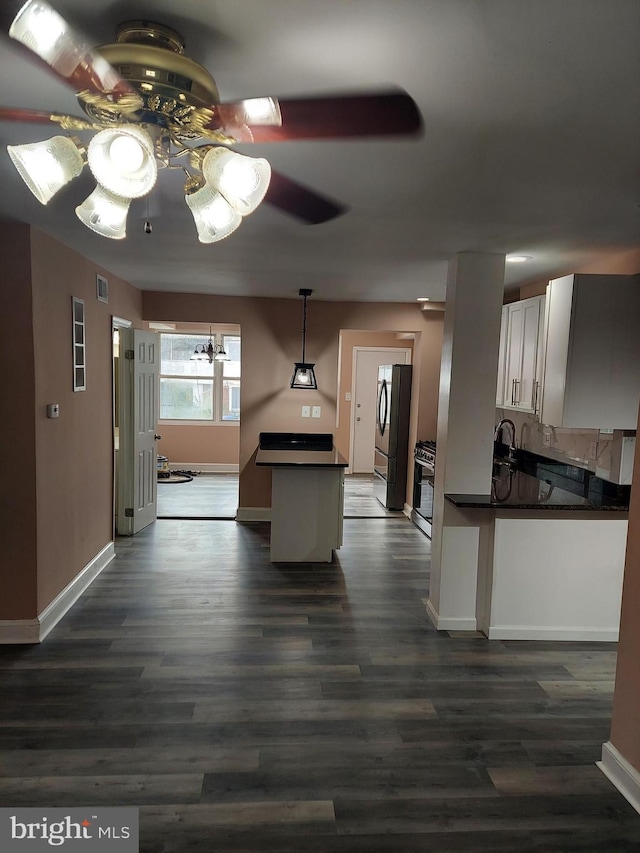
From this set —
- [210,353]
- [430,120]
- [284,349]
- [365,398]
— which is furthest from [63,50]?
[365,398]

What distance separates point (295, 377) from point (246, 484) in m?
1.36

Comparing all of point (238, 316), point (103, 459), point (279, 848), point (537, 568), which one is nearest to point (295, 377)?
point (238, 316)

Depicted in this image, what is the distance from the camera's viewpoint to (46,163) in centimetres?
125

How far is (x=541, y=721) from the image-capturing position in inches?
102

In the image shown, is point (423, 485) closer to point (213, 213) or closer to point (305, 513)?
point (305, 513)

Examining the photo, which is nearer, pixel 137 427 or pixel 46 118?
pixel 46 118

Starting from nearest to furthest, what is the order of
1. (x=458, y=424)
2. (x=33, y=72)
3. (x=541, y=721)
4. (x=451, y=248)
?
(x=33, y=72)
(x=541, y=721)
(x=451, y=248)
(x=458, y=424)

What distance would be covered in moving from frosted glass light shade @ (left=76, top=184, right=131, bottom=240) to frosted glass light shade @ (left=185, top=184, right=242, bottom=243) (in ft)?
0.58

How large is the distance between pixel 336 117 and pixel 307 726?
243 centimetres

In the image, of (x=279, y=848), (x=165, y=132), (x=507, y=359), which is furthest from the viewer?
(x=507, y=359)

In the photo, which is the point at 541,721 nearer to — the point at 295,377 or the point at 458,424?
the point at 458,424

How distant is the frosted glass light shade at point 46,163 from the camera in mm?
1228

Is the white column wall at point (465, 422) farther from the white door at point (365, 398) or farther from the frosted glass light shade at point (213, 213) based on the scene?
the white door at point (365, 398)

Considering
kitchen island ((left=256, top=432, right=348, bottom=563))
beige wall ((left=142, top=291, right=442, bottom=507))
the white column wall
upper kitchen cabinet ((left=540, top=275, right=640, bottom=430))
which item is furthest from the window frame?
upper kitchen cabinet ((left=540, top=275, right=640, bottom=430))
